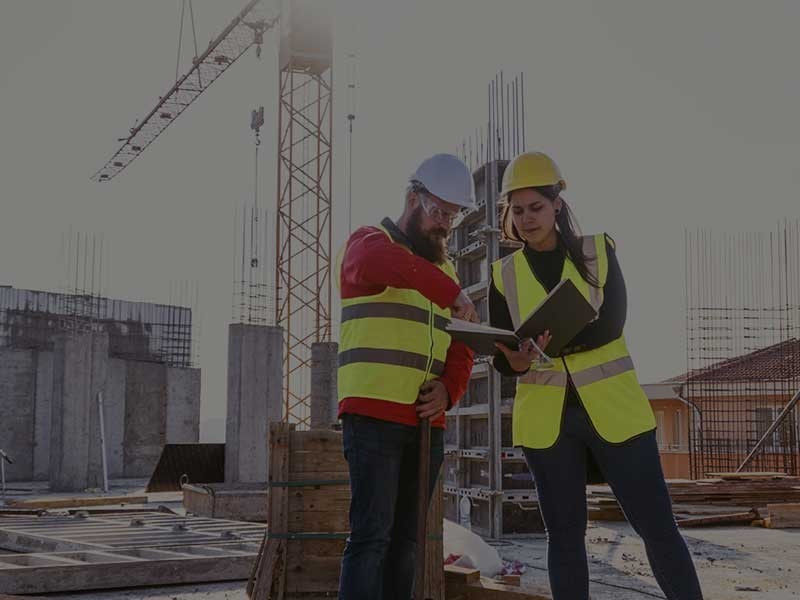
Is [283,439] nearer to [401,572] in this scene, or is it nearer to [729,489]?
[401,572]

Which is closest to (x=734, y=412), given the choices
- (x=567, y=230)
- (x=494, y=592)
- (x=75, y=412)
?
(x=75, y=412)

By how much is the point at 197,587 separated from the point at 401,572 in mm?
2617

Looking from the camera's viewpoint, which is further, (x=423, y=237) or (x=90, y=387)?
(x=90, y=387)

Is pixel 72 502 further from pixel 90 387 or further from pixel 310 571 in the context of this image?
pixel 310 571

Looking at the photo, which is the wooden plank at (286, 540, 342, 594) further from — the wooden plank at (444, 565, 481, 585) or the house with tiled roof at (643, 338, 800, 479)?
the house with tiled roof at (643, 338, 800, 479)

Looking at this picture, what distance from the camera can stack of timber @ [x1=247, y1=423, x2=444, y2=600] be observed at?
4348 millimetres

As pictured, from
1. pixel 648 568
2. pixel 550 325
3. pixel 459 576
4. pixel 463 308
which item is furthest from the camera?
pixel 648 568

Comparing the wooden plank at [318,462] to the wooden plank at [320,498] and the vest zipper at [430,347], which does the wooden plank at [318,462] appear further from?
the vest zipper at [430,347]

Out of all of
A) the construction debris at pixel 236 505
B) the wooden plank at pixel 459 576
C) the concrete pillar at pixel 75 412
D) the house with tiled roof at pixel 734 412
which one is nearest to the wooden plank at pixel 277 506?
the wooden plank at pixel 459 576

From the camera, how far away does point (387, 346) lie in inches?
128

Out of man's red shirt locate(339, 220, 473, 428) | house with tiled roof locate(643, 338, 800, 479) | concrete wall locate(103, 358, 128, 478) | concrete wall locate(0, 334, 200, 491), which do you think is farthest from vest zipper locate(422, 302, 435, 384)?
concrete wall locate(103, 358, 128, 478)

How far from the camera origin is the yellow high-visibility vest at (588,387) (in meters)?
2.86

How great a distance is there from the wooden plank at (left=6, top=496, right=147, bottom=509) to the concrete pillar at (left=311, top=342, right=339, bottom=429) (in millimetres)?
4543

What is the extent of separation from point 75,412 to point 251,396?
4395mm
